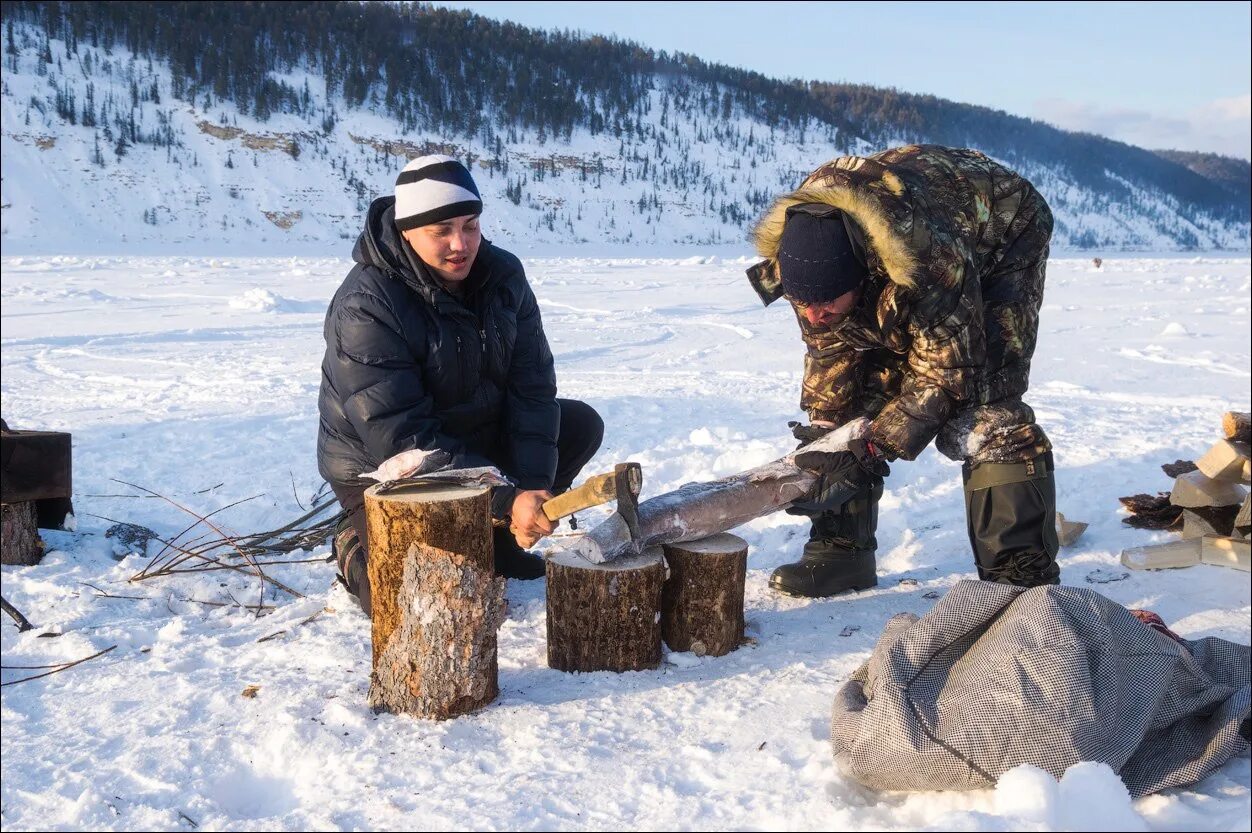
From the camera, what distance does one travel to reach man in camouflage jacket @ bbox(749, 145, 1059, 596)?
2467 mm

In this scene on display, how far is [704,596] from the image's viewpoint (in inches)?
107

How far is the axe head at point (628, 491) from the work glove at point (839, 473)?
22.7 inches

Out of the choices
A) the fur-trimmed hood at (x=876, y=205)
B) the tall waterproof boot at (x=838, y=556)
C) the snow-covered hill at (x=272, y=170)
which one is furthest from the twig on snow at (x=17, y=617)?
the snow-covered hill at (x=272, y=170)

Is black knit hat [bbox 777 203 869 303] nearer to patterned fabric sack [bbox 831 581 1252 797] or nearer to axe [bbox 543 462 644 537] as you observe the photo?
axe [bbox 543 462 644 537]

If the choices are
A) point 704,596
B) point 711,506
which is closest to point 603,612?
point 704,596

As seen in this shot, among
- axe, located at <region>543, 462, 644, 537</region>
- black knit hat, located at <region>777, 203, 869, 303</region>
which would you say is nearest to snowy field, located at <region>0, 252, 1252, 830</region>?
axe, located at <region>543, 462, 644, 537</region>

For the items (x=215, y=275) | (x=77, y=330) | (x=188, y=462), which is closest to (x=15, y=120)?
(x=215, y=275)

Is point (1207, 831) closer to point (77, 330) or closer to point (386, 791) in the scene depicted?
point (386, 791)

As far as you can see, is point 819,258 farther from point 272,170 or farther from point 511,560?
point 272,170

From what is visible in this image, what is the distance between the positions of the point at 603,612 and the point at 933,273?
49.7 inches

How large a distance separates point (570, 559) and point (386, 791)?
31.9 inches

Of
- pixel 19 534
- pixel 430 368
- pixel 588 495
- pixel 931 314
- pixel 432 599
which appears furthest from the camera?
pixel 19 534

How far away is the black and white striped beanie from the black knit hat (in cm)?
92

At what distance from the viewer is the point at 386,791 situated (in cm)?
199
